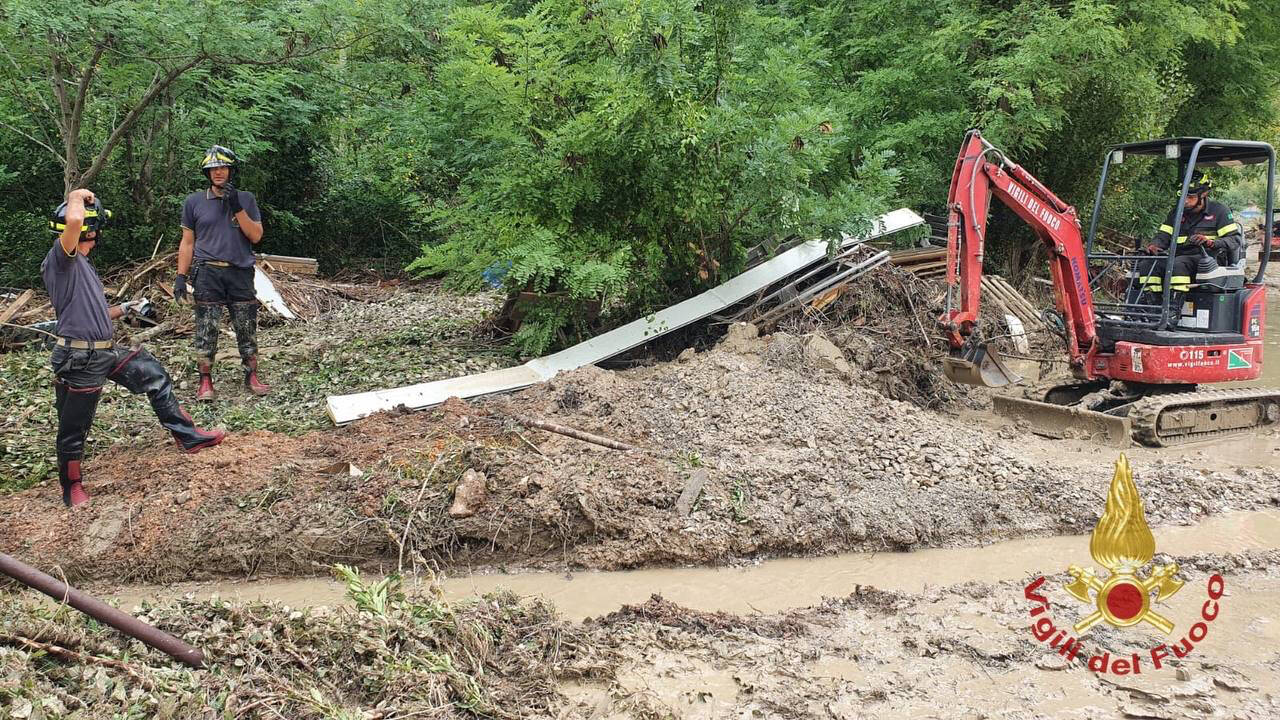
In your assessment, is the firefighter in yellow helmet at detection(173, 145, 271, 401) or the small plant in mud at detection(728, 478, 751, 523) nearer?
the small plant in mud at detection(728, 478, 751, 523)

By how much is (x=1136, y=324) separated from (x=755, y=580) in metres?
5.10

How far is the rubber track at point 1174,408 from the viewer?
754 cm

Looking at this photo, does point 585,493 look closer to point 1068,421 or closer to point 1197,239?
point 1068,421

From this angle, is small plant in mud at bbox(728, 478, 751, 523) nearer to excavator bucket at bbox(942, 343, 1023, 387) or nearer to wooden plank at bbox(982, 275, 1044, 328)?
excavator bucket at bbox(942, 343, 1023, 387)

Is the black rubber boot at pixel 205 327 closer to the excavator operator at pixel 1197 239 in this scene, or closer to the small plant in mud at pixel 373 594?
the small plant in mud at pixel 373 594

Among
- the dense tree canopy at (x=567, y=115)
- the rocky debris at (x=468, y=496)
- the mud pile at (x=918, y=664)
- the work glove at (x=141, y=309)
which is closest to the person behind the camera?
the mud pile at (x=918, y=664)

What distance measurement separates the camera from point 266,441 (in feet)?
21.1

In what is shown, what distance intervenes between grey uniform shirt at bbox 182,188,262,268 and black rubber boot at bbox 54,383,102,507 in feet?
6.56

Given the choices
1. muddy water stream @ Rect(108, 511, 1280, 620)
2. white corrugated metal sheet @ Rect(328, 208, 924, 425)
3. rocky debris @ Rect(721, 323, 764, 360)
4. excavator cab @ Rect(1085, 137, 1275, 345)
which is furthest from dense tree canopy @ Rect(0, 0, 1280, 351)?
muddy water stream @ Rect(108, 511, 1280, 620)

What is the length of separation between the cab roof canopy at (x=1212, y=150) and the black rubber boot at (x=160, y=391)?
7933mm

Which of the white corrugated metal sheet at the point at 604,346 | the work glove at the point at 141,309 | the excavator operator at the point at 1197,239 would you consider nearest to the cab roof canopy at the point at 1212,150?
the excavator operator at the point at 1197,239

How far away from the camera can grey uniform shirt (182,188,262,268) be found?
7215 millimetres

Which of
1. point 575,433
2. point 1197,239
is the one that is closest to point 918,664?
point 575,433

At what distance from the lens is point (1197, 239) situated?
299 inches
